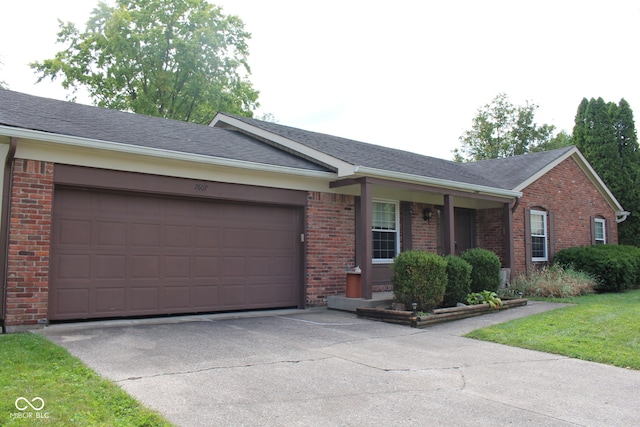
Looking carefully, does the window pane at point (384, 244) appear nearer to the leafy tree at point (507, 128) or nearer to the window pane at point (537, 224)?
the window pane at point (537, 224)

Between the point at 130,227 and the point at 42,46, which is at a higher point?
the point at 42,46

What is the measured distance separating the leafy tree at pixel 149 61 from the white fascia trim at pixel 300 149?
15066 millimetres

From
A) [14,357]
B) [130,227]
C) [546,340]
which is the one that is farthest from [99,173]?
[546,340]

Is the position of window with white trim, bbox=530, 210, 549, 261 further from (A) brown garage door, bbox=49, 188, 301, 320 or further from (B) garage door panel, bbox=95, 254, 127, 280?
(B) garage door panel, bbox=95, 254, 127, 280

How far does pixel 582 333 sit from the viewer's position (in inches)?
302

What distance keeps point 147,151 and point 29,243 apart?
85.5 inches

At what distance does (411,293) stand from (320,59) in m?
10.9

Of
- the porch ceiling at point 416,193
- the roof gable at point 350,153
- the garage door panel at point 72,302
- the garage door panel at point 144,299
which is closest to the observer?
the garage door panel at point 72,302

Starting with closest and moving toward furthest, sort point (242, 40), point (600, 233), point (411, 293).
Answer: point (411, 293), point (600, 233), point (242, 40)

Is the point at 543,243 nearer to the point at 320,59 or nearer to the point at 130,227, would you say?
the point at 320,59

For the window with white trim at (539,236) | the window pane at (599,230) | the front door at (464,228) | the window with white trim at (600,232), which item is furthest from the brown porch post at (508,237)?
the window pane at (599,230)

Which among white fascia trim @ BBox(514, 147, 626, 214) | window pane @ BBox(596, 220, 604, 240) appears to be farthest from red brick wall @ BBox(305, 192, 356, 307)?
window pane @ BBox(596, 220, 604, 240)

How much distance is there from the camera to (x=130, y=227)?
8133mm

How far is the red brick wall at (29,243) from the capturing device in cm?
693
